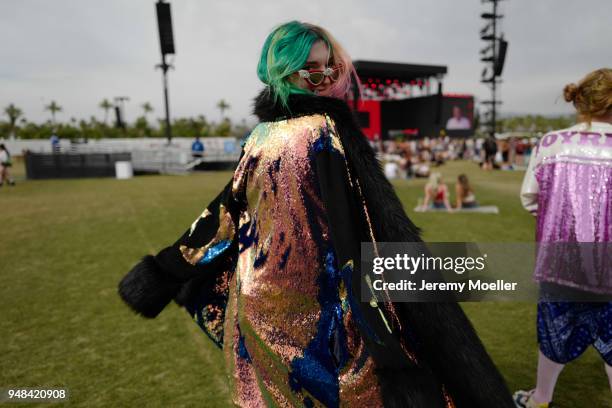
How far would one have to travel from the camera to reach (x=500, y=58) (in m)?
20.7

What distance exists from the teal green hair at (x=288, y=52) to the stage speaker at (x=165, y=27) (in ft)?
65.2

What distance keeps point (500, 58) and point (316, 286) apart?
22556mm

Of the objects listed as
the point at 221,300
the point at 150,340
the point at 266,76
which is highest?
the point at 266,76

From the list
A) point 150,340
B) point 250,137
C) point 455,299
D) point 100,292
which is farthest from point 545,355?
point 100,292

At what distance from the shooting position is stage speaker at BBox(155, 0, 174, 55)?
18750mm

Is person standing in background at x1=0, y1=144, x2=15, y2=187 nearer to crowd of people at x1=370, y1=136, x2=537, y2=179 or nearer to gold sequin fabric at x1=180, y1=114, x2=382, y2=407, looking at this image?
crowd of people at x1=370, y1=136, x2=537, y2=179

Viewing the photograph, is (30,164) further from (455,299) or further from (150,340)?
(455,299)

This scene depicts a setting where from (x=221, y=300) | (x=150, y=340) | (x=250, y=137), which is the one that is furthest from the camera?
(x=150, y=340)

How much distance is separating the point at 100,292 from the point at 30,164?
1697cm

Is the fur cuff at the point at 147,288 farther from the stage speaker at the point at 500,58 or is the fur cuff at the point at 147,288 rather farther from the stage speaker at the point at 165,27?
the stage speaker at the point at 500,58

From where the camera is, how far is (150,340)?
11.9 ft

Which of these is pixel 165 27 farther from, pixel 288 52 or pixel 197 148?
pixel 288 52

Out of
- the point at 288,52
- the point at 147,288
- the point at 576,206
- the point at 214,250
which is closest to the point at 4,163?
the point at 147,288

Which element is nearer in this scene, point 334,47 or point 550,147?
point 334,47
